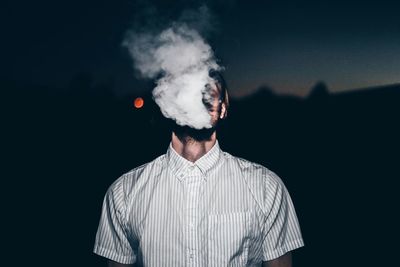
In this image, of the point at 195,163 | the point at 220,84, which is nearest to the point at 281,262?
the point at 195,163

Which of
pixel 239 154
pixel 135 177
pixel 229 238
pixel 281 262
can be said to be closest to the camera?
pixel 229 238

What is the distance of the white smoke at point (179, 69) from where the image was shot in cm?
175

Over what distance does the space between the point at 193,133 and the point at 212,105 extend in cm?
22

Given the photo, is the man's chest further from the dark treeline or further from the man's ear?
the dark treeline

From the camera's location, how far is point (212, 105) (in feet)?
5.78

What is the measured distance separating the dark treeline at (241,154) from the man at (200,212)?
A: 3.52 m

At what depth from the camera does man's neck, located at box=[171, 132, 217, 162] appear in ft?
6.12

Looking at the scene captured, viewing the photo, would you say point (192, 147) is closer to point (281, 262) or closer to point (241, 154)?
point (281, 262)

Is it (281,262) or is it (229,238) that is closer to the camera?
(229,238)

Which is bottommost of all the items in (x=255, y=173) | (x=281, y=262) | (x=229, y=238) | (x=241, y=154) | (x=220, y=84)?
(x=281, y=262)

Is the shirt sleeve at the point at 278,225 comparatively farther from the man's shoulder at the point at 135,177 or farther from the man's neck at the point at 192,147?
the man's shoulder at the point at 135,177

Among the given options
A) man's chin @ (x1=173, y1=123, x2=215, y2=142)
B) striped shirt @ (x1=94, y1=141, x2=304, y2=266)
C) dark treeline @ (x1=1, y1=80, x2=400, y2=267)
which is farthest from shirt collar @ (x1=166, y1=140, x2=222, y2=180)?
dark treeline @ (x1=1, y1=80, x2=400, y2=267)

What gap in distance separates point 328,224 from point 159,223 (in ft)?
17.5

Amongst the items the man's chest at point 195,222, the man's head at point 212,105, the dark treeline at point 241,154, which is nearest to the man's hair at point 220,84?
the man's head at point 212,105
